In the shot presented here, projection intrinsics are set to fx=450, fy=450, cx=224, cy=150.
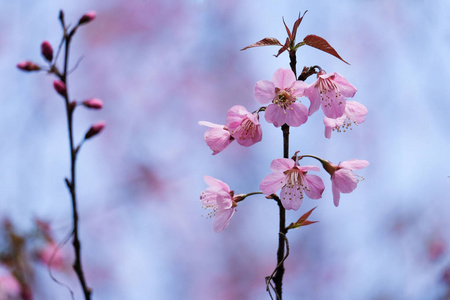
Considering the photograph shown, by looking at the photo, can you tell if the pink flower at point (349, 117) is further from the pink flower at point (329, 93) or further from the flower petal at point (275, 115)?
the flower petal at point (275, 115)

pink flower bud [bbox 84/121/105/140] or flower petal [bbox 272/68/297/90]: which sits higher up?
flower petal [bbox 272/68/297/90]

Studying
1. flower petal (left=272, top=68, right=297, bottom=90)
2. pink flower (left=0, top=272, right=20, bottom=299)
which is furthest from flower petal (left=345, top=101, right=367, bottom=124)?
pink flower (left=0, top=272, right=20, bottom=299)

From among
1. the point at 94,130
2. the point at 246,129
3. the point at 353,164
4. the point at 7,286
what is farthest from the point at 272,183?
the point at 7,286

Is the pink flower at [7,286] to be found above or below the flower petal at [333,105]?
below

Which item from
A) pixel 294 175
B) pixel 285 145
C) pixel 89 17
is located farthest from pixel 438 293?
pixel 89 17

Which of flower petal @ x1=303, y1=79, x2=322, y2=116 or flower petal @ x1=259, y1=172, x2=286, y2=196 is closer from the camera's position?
flower petal @ x1=259, y1=172, x2=286, y2=196

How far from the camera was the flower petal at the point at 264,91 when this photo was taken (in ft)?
3.55

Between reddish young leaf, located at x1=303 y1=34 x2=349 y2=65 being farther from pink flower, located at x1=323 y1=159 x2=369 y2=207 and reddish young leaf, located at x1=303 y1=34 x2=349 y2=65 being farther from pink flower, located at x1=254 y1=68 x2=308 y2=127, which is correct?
pink flower, located at x1=323 y1=159 x2=369 y2=207

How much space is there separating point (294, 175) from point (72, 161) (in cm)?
52

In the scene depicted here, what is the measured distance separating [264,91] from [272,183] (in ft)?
0.78

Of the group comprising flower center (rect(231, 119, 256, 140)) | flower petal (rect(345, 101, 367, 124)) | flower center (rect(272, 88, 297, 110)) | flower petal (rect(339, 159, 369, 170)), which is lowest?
flower petal (rect(339, 159, 369, 170))

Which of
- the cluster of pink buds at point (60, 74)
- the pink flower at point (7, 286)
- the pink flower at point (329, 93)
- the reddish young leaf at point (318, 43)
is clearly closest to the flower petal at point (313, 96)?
the pink flower at point (329, 93)

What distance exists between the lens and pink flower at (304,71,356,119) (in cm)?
108

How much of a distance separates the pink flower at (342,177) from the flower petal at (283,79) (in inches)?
Answer: 9.0
